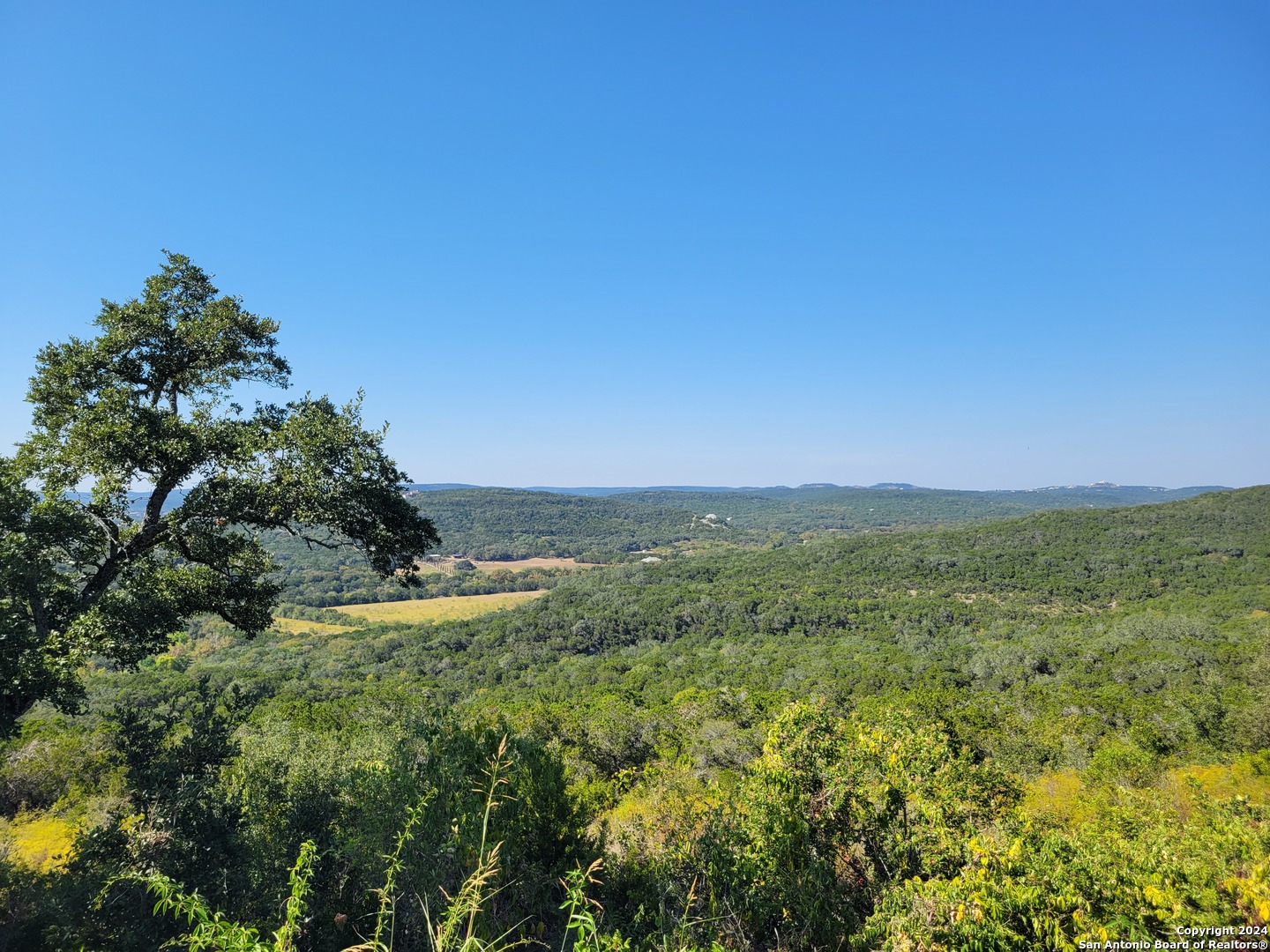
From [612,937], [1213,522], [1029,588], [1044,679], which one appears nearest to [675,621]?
[1044,679]

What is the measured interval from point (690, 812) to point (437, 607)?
3915 inches

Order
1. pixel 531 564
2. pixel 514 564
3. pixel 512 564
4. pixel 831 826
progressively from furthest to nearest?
pixel 514 564 < pixel 512 564 < pixel 531 564 < pixel 831 826

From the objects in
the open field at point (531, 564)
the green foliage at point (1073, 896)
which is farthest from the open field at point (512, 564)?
the green foliage at point (1073, 896)

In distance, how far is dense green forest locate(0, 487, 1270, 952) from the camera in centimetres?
484

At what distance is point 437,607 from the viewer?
326 feet

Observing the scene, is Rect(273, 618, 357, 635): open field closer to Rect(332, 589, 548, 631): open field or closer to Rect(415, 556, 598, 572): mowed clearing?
Rect(332, 589, 548, 631): open field

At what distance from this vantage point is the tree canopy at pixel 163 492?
679cm

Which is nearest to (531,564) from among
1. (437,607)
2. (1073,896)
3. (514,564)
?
(514,564)

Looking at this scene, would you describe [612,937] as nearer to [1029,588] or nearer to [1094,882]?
[1094,882]

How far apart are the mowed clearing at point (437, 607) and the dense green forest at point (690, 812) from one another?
49988 millimetres

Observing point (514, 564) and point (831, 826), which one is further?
point (514, 564)

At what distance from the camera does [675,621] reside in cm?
7869

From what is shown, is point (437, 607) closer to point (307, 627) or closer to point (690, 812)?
point (307, 627)

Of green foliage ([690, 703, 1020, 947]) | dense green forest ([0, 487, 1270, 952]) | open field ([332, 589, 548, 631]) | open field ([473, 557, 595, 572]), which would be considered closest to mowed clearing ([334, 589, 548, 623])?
open field ([332, 589, 548, 631])
